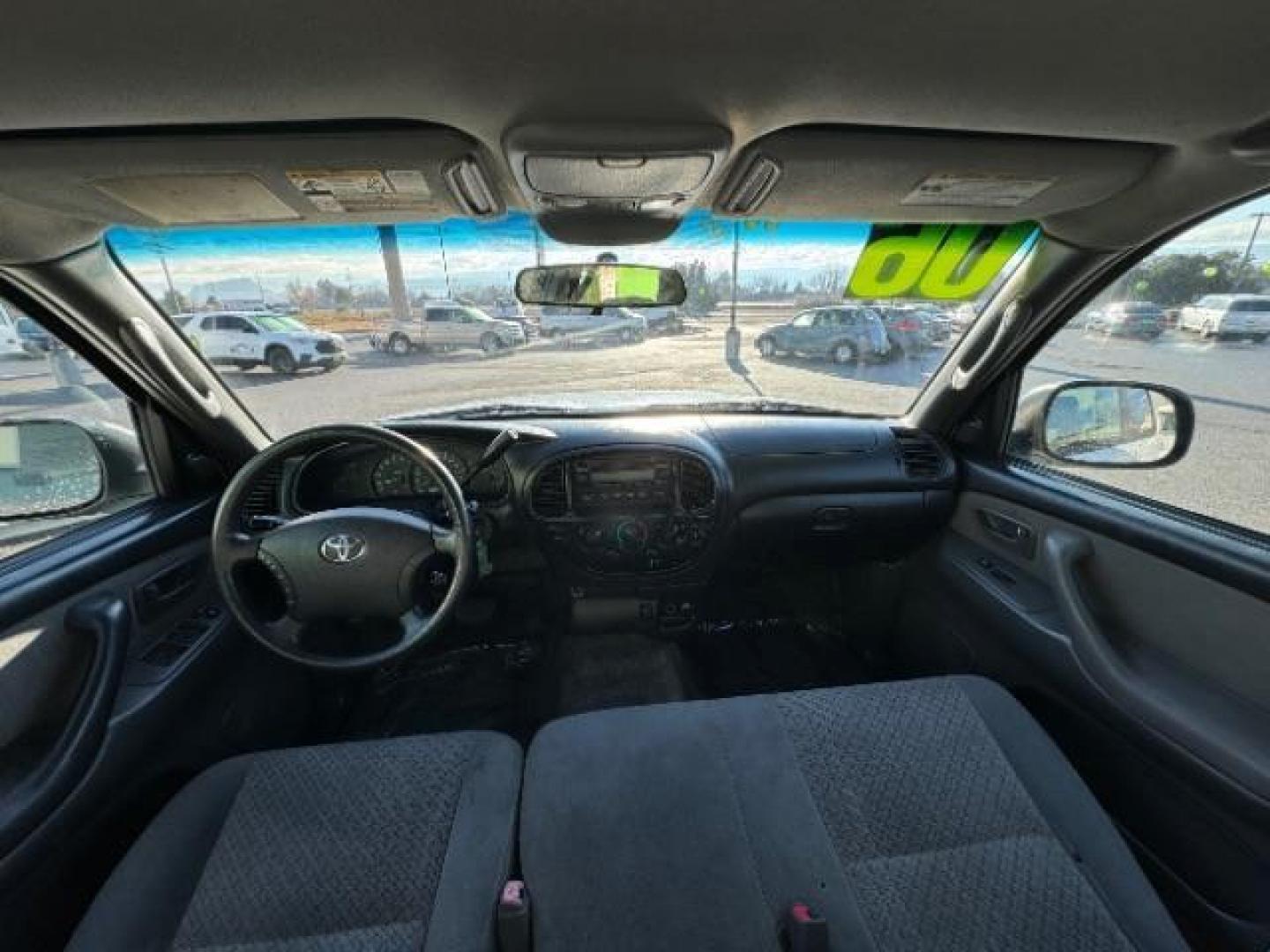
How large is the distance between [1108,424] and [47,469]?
397 centimetres

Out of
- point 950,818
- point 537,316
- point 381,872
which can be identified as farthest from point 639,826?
point 537,316

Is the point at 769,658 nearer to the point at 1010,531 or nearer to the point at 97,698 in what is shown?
the point at 1010,531

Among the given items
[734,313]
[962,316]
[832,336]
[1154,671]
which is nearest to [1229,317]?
[962,316]

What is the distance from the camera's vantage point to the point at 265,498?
1.98 m

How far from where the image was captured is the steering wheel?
164 centimetres

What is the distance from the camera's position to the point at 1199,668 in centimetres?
161

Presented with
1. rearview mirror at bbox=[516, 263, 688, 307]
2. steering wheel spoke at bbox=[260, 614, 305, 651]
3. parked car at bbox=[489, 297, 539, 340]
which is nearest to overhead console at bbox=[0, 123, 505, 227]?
rearview mirror at bbox=[516, 263, 688, 307]

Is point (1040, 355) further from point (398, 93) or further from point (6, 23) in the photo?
point (6, 23)

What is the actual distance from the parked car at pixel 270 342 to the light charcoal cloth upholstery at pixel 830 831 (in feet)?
7.48

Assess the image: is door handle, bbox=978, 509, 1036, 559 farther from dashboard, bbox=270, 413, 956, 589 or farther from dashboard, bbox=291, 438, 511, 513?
dashboard, bbox=291, 438, 511, 513

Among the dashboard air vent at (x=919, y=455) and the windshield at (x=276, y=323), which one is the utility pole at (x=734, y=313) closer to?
the dashboard air vent at (x=919, y=455)

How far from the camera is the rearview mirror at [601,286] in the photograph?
2096 millimetres

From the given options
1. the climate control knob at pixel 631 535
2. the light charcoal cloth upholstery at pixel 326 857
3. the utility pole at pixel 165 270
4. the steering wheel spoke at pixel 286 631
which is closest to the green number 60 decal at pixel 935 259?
the climate control knob at pixel 631 535

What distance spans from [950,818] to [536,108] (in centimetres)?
182
